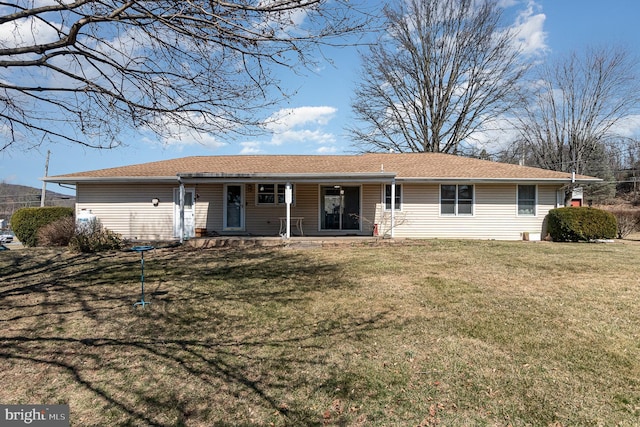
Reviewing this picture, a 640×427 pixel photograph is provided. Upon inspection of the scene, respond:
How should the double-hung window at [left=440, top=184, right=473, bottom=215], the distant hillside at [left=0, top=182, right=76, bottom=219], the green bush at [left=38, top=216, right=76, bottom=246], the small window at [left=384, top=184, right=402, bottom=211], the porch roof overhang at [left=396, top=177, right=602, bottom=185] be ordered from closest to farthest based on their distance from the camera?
the green bush at [left=38, top=216, right=76, bottom=246]
the porch roof overhang at [left=396, top=177, right=602, bottom=185]
the double-hung window at [left=440, top=184, right=473, bottom=215]
the small window at [left=384, top=184, right=402, bottom=211]
the distant hillside at [left=0, top=182, right=76, bottom=219]

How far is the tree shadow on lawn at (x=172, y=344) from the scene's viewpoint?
2.97m

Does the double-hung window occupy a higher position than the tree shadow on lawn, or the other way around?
the double-hung window

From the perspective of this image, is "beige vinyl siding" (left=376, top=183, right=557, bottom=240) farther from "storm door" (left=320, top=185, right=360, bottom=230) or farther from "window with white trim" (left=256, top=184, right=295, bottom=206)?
"window with white trim" (left=256, top=184, right=295, bottom=206)

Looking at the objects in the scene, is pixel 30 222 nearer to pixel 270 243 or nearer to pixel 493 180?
pixel 270 243

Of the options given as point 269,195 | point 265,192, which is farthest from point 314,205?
point 265,192

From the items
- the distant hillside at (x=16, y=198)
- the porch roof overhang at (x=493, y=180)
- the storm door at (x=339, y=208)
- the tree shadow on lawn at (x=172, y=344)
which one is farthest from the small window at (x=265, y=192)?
the distant hillside at (x=16, y=198)

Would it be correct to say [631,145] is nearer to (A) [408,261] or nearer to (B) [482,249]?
(B) [482,249]

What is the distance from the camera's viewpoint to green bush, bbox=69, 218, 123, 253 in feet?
32.9

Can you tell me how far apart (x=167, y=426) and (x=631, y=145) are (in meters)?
41.2

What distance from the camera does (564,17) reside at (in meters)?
11.6

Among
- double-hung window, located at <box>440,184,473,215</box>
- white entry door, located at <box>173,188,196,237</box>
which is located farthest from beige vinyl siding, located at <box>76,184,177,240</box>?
double-hung window, located at <box>440,184,473,215</box>

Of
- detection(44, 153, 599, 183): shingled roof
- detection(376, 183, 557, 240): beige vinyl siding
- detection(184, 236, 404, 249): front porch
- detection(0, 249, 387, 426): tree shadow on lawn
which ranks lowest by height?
detection(0, 249, 387, 426): tree shadow on lawn

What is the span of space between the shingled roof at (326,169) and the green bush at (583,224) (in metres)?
1.28

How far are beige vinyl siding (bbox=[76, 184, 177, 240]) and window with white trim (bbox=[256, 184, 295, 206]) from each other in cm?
345
